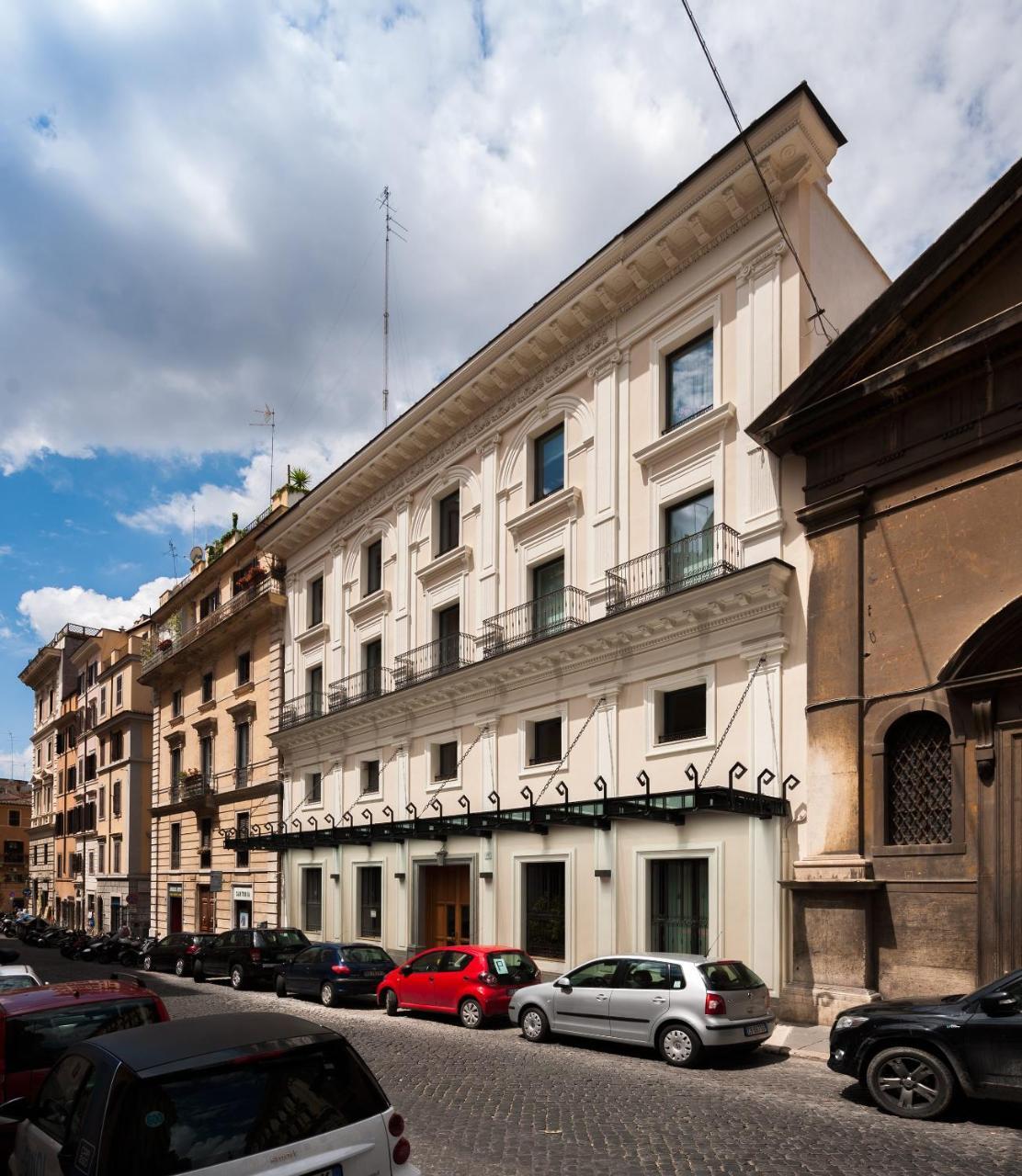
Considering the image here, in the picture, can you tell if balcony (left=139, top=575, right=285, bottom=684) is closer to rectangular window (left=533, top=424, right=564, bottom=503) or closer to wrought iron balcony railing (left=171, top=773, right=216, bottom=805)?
wrought iron balcony railing (left=171, top=773, right=216, bottom=805)

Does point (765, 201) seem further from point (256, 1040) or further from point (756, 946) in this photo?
point (256, 1040)

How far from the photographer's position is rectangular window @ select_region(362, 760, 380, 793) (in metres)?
30.0

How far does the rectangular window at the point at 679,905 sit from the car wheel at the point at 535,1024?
406 cm

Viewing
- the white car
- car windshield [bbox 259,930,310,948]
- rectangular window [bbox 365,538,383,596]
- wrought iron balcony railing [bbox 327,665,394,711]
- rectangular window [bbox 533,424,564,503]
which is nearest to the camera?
the white car

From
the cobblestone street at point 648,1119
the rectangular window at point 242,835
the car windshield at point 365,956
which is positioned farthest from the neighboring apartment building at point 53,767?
the cobblestone street at point 648,1119

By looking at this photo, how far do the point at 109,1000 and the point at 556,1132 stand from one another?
4297 mm

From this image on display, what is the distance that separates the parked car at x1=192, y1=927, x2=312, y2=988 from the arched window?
566 inches

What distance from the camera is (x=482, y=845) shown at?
2394 cm

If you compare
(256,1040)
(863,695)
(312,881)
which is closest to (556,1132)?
(256,1040)

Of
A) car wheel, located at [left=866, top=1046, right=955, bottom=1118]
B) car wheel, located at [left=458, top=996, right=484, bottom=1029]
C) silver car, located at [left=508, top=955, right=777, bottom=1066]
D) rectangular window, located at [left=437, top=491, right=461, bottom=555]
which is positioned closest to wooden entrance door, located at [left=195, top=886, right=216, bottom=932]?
rectangular window, located at [left=437, top=491, right=461, bottom=555]

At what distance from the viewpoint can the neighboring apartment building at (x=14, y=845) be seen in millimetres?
89500

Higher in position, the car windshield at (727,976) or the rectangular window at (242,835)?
the car windshield at (727,976)

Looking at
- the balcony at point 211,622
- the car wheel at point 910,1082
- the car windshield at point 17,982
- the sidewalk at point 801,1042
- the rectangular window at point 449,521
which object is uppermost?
the rectangular window at point 449,521

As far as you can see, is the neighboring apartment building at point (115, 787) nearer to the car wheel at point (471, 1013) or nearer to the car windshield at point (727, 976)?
the car wheel at point (471, 1013)
